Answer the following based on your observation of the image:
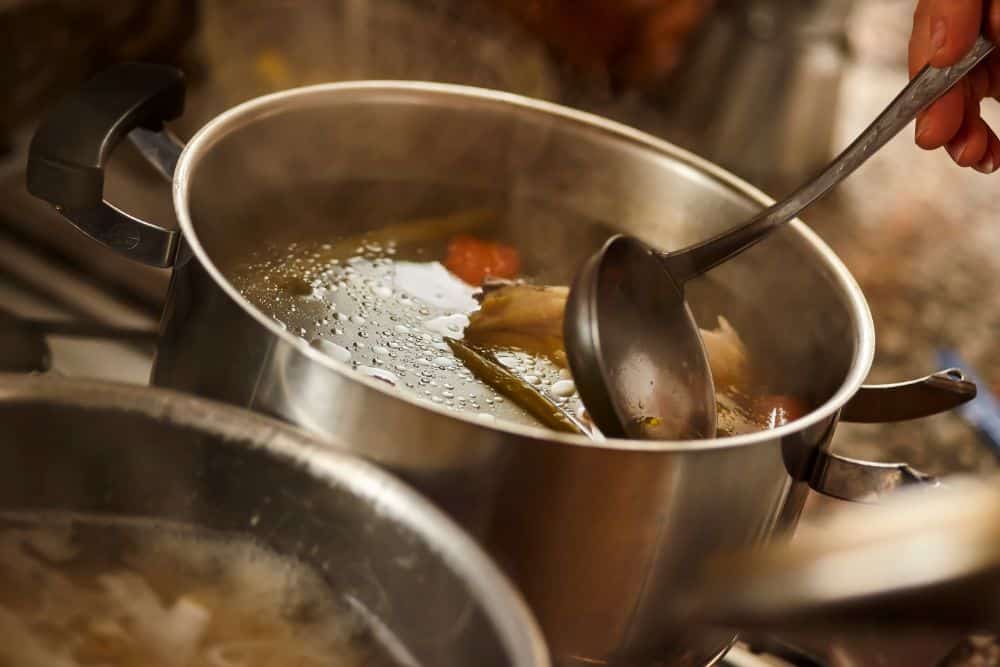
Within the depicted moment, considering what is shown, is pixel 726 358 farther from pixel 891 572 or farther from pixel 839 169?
pixel 891 572

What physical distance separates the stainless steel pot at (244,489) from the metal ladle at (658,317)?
0.56ft

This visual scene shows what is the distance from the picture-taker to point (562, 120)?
88 centimetres

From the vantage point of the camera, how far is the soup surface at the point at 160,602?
0.51 meters

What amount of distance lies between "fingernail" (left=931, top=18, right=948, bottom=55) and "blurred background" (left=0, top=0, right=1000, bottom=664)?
1.72ft

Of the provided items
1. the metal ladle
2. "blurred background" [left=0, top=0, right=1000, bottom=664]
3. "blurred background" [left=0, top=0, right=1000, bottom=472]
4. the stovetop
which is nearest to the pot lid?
the metal ladle

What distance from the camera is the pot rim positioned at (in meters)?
0.55

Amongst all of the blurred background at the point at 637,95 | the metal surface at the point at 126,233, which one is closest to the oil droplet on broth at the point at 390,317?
the metal surface at the point at 126,233

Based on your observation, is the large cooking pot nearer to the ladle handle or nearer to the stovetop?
the ladle handle

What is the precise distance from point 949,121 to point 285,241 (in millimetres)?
496

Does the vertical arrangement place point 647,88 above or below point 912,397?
above

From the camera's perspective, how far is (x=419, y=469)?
57 centimetres

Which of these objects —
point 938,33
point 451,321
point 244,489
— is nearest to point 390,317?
point 451,321

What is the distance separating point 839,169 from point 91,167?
1.58ft

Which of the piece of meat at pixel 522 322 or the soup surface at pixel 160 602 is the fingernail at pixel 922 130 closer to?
the piece of meat at pixel 522 322
